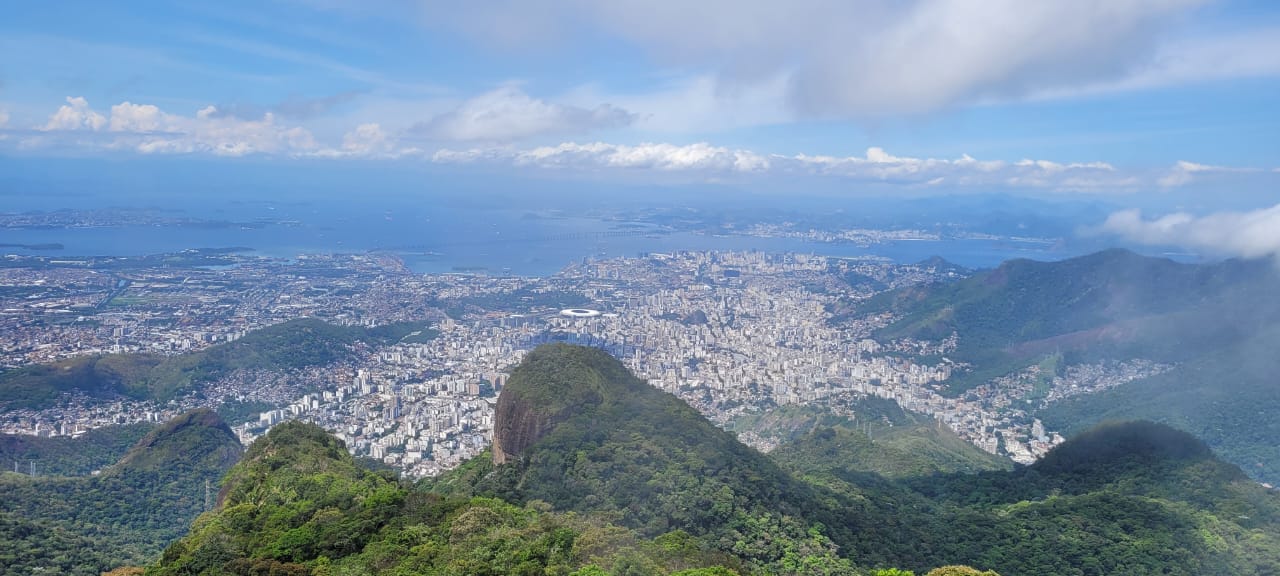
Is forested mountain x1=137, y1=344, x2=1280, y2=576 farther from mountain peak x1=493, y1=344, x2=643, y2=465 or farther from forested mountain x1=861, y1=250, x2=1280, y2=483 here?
forested mountain x1=861, y1=250, x2=1280, y2=483

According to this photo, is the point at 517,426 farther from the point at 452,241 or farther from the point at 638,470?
the point at 452,241

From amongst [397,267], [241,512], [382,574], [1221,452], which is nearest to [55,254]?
[397,267]

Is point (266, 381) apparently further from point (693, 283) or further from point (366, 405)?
point (693, 283)

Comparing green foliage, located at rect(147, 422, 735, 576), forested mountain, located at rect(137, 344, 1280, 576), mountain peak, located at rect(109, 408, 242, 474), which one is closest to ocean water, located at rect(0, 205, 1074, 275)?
mountain peak, located at rect(109, 408, 242, 474)

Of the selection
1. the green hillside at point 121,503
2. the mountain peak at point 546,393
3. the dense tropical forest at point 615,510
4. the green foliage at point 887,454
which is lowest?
the green foliage at point 887,454

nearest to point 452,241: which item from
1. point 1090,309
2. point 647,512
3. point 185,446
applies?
point 1090,309

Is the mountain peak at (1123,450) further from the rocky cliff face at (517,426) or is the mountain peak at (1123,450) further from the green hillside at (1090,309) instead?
the green hillside at (1090,309)

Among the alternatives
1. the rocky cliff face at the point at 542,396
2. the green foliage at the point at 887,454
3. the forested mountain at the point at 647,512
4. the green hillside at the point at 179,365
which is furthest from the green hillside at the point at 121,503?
the green foliage at the point at 887,454
